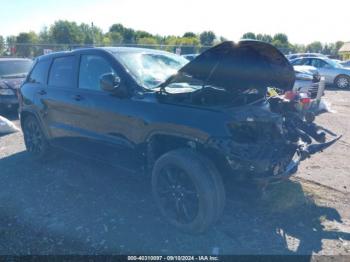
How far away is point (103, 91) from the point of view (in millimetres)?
4453

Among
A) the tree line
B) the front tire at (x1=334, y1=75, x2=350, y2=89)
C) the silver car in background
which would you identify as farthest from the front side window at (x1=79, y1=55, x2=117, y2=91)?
the tree line

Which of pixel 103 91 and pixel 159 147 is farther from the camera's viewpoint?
pixel 103 91

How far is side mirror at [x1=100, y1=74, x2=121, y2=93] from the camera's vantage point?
3986 millimetres

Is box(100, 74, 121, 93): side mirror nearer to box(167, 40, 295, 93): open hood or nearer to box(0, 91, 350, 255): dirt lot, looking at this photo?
box(167, 40, 295, 93): open hood

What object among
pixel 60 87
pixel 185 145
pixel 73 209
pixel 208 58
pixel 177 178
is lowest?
pixel 73 209

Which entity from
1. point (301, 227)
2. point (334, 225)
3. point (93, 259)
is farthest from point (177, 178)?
point (334, 225)

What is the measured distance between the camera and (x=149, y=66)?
452 cm

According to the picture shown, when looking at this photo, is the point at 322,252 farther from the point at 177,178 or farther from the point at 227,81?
the point at 227,81

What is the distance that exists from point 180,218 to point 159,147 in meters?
0.81

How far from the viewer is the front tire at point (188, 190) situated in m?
3.42

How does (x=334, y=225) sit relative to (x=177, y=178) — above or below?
below

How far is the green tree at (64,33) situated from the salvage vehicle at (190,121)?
165 ft

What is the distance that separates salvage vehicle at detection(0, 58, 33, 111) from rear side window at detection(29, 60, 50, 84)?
177 inches

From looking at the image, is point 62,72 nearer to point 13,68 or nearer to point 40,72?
point 40,72
